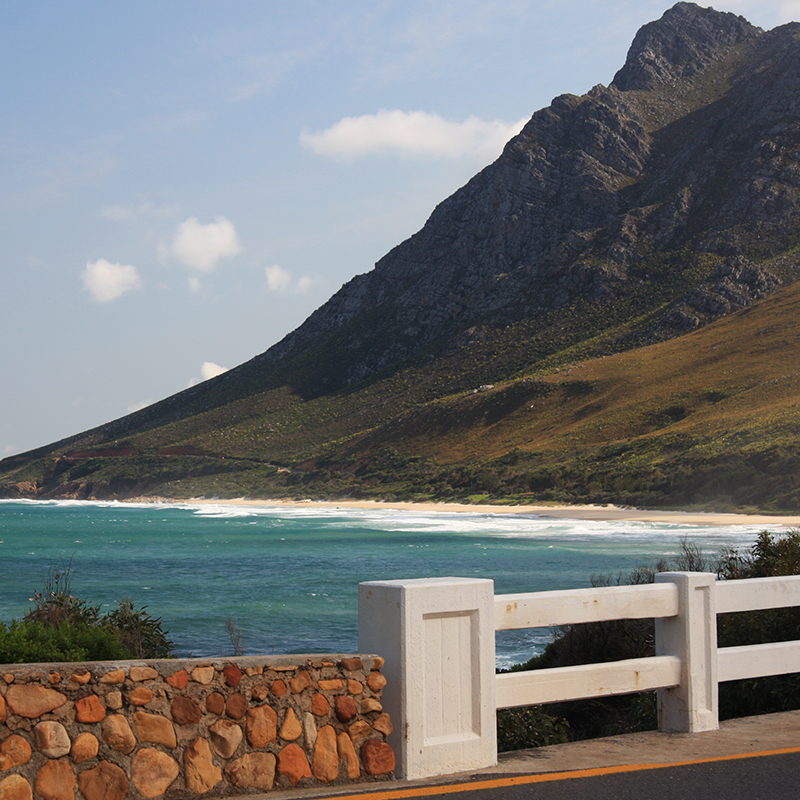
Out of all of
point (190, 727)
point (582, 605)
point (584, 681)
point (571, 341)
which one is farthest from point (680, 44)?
point (190, 727)

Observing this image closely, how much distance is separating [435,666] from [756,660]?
2463 millimetres

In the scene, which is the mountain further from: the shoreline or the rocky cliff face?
the shoreline

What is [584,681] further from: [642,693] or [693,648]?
[642,693]

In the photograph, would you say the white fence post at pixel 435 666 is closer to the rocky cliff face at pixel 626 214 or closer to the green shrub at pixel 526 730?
the green shrub at pixel 526 730

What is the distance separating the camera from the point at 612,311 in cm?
11794

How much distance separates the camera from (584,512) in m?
66.3

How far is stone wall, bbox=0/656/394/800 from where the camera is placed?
4371 millimetres

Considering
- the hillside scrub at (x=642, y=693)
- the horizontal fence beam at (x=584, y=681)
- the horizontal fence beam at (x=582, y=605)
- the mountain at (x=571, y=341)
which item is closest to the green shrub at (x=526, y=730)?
the hillside scrub at (x=642, y=693)

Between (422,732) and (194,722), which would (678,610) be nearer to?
(422,732)

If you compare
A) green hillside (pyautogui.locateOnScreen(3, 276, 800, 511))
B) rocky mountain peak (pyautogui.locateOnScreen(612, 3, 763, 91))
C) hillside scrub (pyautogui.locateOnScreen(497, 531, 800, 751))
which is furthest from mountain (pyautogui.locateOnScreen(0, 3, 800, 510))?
hillside scrub (pyautogui.locateOnScreen(497, 531, 800, 751))

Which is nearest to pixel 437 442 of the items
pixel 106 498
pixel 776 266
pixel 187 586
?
pixel 776 266

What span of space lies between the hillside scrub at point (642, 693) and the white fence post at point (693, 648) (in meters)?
1.58

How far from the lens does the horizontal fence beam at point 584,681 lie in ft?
17.8

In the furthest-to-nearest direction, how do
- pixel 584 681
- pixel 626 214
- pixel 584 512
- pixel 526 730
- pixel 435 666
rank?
pixel 626 214
pixel 584 512
pixel 526 730
pixel 584 681
pixel 435 666
